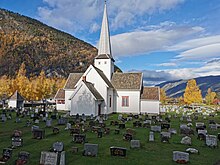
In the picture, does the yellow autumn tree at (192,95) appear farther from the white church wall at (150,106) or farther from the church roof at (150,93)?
the white church wall at (150,106)

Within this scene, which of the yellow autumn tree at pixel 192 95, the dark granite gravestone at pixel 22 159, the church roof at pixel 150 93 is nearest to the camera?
the dark granite gravestone at pixel 22 159

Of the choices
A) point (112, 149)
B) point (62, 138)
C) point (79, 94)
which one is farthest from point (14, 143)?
point (79, 94)

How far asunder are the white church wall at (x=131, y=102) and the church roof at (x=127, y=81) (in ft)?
3.45

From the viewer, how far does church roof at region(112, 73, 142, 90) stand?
135ft

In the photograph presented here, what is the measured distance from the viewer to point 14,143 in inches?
557

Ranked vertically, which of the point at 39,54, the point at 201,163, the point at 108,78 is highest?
the point at 39,54

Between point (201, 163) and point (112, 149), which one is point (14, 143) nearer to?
point (112, 149)

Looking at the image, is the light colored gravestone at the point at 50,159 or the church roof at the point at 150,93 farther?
the church roof at the point at 150,93

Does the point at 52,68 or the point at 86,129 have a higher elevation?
the point at 52,68

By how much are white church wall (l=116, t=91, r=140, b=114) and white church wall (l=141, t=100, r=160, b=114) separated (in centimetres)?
137

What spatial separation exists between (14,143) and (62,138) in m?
3.76

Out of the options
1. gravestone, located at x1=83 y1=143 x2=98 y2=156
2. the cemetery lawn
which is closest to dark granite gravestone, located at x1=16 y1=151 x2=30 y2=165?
the cemetery lawn

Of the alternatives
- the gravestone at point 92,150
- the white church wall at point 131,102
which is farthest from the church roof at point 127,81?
the gravestone at point 92,150

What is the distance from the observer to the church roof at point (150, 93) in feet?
136
